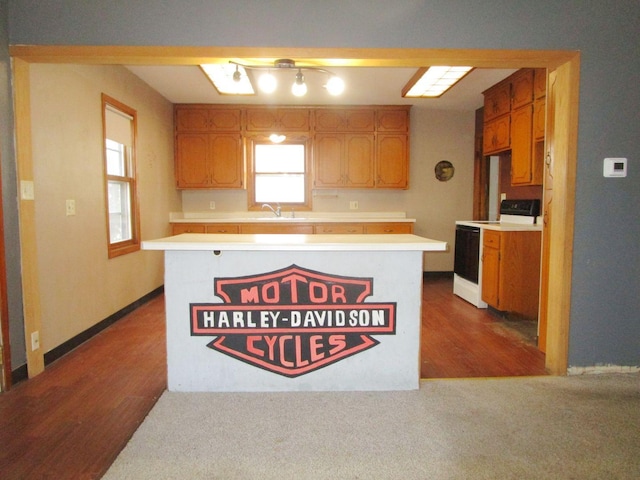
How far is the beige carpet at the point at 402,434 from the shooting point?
5.32 feet

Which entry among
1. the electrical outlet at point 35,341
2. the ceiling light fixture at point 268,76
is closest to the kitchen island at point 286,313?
the electrical outlet at point 35,341

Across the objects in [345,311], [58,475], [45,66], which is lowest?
[58,475]

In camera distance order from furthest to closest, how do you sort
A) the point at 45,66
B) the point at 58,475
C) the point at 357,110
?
the point at 357,110 < the point at 45,66 < the point at 58,475

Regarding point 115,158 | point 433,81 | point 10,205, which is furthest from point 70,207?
point 433,81

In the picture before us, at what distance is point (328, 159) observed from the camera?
18.4 ft

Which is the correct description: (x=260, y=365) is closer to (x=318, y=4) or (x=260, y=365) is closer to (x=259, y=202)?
(x=318, y=4)

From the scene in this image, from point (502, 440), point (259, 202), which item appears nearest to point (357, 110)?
point (259, 202)

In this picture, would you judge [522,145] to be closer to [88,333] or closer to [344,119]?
[344,119]

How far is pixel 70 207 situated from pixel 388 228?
3.69m

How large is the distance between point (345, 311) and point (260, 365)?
0.57 m

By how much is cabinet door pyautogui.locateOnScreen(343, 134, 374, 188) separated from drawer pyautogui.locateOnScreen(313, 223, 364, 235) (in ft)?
2.13

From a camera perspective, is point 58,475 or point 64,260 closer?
point 58,475

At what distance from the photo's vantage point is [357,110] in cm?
554

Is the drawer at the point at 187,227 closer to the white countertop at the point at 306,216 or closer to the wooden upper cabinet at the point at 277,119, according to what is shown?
the white countertop at the point at 306,216
